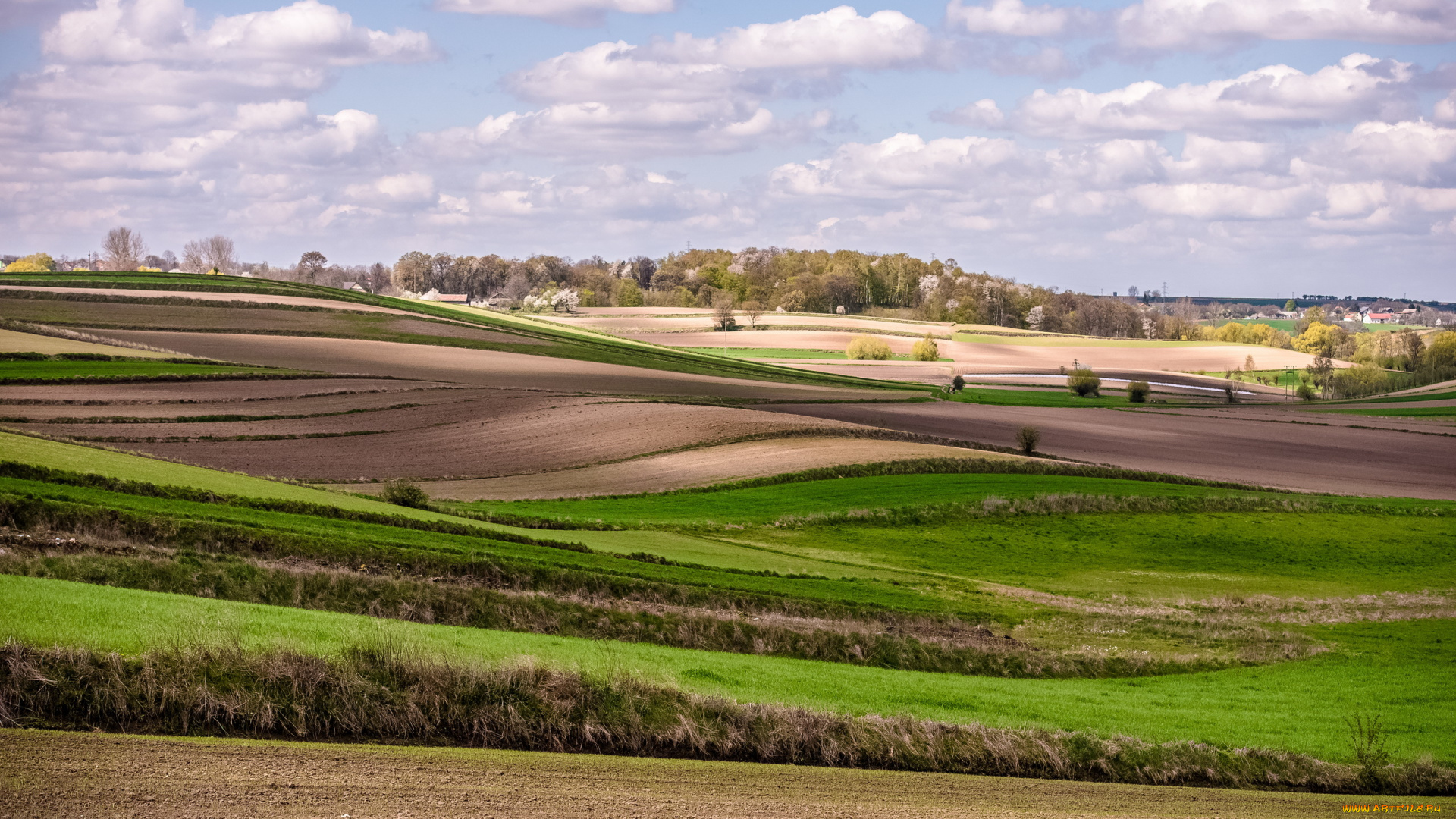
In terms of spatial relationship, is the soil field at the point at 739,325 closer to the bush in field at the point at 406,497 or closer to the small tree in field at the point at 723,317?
the small tree in field at the point at 723,317

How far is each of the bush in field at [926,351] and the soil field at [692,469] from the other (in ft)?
276

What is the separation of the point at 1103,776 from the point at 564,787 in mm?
6479

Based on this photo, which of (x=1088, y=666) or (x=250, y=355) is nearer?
(x=1088, y=666)

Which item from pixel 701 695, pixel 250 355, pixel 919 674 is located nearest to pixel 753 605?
pixel 919 674

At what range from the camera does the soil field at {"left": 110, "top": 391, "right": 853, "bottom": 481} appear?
42344 mm

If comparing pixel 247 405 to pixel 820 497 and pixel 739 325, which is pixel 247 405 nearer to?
pixel 820 497

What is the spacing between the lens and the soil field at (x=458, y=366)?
7088cm

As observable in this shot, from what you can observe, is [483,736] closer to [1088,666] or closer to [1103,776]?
[1103,776]

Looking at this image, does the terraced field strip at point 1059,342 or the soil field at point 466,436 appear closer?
the soil field at point 466,436

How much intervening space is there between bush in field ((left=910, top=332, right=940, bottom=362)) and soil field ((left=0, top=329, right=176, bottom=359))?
93.5m

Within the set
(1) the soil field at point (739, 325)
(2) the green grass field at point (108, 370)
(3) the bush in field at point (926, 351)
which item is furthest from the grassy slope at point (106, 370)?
(3) the bush in field at point (926, 351)

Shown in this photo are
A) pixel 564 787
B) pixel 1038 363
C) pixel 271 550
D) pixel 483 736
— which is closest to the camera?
pixel 564 787

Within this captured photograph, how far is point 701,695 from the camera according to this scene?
42.1 feet

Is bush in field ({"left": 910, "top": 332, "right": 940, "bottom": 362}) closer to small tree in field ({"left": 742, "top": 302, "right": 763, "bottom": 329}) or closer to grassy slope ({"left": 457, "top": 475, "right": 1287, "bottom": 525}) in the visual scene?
small tree in field ({"left": 742, "top": 302, "right": 763, "bottom": 329})
